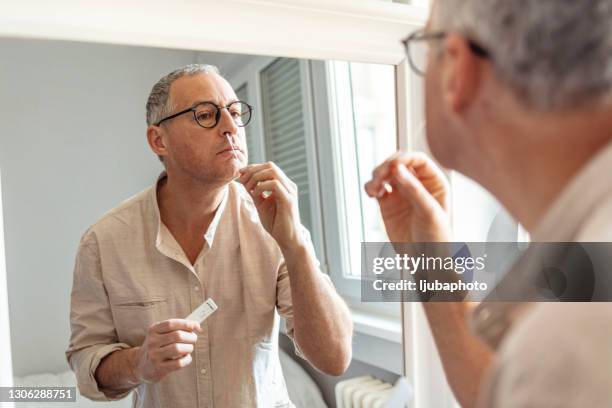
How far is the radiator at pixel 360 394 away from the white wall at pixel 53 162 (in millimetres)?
430

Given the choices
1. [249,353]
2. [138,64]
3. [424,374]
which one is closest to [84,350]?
[249,353]

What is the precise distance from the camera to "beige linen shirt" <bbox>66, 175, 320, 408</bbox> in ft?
2.50

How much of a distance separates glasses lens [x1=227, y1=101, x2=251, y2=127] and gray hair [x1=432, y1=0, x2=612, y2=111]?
0.51 meters

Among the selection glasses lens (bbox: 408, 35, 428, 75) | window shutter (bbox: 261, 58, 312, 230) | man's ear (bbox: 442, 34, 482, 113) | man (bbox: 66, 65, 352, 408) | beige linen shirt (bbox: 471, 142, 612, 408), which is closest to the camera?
beige linen shirt (bbox: 471, 142, 612, 408)

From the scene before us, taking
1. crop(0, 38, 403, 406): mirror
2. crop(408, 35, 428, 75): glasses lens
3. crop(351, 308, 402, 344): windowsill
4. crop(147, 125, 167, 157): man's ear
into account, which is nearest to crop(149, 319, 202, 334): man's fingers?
crop(0, 38, 403, 406): mirror

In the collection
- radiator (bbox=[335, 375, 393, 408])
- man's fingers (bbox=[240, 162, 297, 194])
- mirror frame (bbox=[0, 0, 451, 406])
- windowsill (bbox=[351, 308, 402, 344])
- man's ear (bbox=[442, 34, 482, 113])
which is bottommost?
radiator (bbox=[335, 375, 393, 408])

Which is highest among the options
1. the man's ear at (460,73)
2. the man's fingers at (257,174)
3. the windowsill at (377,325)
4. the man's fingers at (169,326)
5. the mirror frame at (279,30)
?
the mirror frame at (279,30)

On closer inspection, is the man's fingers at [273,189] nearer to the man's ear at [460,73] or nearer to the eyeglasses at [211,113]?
the eyeglasses at [211,113]

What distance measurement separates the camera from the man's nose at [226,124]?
839mm

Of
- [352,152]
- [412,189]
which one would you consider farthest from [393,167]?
[352,152]

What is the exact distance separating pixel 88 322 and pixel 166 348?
12cm

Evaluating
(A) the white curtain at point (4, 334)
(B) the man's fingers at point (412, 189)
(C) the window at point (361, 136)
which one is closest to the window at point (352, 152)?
(C) the window at point (361, 136)

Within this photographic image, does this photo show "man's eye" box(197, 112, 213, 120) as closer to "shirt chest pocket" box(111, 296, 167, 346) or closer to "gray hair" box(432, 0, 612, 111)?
"shirt chest pocket" box(111, 296, 167, 346)

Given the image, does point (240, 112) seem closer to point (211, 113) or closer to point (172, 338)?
point (211, 113)
